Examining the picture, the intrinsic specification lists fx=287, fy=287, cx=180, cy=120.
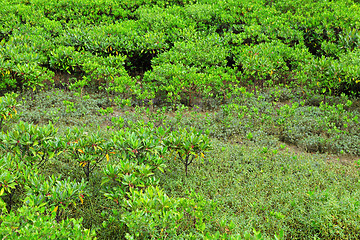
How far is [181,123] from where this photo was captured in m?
6.04

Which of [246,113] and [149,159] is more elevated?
[149,159]

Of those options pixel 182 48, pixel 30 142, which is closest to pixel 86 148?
pixel 30 142

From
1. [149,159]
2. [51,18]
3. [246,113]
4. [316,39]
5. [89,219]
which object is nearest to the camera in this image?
[89,219]

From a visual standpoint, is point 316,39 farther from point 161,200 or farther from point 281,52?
point 161,200

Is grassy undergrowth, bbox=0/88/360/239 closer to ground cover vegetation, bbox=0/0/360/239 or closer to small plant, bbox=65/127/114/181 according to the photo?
ground cover vegetation, bbox=0/0/360/239

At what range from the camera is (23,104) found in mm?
6582

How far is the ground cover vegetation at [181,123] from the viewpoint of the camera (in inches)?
129

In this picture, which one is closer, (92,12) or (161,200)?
(161,200)

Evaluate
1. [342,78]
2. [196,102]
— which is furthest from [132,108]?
[342,78]

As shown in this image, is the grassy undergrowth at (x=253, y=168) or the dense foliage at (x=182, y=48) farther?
the dense foliage at (x=182, y=48)

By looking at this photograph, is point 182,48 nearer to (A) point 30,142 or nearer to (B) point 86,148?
(B) point 86,148

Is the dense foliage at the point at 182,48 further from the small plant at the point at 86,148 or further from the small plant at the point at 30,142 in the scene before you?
the small plant at the point at 30,142

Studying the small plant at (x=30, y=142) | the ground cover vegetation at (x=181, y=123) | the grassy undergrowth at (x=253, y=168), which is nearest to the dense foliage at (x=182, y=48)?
the ground cover vegetation at (x=181, y=123)

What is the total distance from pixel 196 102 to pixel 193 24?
3170 millimetres
